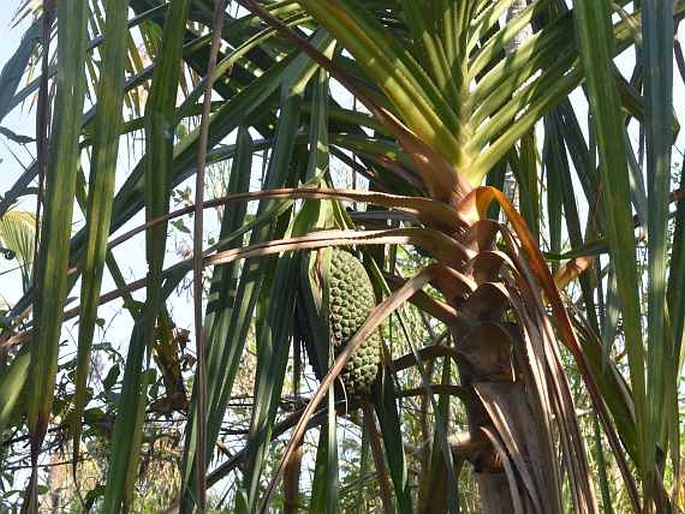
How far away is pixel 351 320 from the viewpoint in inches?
46.6

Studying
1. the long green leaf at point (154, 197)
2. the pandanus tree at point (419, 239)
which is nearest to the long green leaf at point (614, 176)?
the pandanus tree at point (419, 239)

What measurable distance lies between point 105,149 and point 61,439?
1.22 metres

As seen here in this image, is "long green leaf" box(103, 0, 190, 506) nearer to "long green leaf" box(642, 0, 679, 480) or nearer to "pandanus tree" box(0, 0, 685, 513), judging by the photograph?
"pandanus tree" box(0, 0, 685, 513)

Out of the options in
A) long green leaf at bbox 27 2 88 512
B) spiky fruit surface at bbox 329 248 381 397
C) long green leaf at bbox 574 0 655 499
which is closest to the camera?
long green leaf at bbox 27 2 88 512

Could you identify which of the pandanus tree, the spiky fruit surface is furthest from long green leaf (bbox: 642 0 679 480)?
the spiky fruit surface

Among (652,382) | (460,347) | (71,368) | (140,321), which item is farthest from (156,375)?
(652,382)

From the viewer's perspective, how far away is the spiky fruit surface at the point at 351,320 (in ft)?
3.87

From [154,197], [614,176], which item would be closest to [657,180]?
[614,176]

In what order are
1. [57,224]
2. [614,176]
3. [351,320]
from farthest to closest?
[351,320], [614,176], [57,224]

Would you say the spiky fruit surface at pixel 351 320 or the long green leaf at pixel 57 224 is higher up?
the spiky fruit surface at pixel 351 320

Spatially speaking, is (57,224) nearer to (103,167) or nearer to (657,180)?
(103,167)

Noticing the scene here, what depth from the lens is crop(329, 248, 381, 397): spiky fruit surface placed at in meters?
1.18

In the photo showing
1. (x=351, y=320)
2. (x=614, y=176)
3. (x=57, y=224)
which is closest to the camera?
(x=57, y=224)

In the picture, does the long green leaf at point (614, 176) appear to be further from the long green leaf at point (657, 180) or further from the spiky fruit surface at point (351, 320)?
the spiky fruit surface at point (351, 320)
